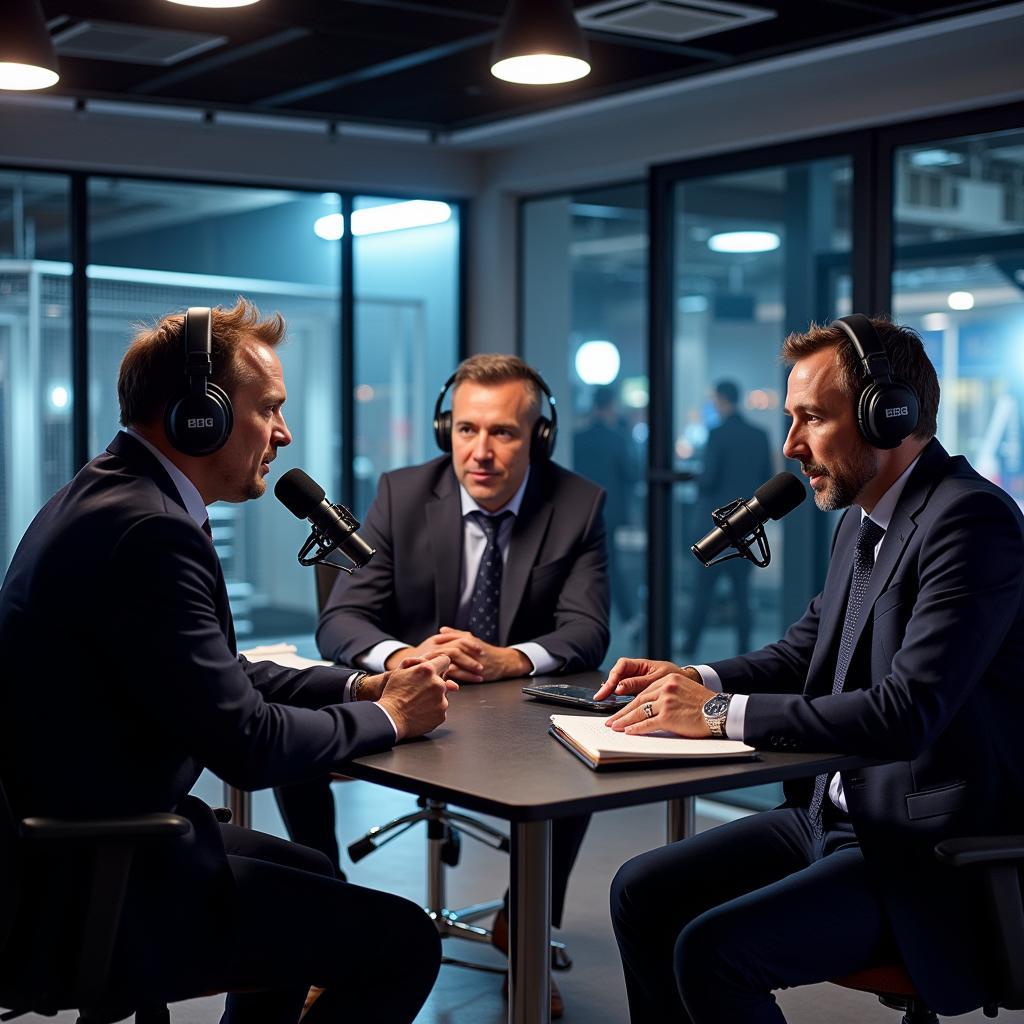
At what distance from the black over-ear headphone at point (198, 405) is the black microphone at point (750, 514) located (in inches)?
35.9

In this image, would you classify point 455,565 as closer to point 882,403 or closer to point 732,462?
point 882,403

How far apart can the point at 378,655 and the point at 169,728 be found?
1118 millimetres

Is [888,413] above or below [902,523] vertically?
above

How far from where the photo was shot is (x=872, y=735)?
2.16 meters

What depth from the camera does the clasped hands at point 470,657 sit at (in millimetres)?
2910

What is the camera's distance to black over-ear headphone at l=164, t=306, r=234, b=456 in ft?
6.95

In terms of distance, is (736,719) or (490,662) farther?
(490,662)

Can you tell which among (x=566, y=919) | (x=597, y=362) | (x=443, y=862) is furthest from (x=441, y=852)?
(x=597, y=362)

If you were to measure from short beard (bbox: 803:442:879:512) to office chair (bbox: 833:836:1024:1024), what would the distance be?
67 centimetres

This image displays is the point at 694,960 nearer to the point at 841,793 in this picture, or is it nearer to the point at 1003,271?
the point at 841,793

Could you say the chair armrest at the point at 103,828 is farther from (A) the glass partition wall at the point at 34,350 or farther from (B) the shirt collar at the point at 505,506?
(A) the glass partition wall at the point at 34,350

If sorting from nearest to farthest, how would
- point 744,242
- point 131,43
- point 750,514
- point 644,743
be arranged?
point 644,743
point 750,514
point 131,43
point 744,242

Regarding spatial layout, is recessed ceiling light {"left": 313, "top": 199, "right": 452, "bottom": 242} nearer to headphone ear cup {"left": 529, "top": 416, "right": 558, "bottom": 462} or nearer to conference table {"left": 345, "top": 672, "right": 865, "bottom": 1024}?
headphone ear cup {"left": 529, "top": 416, "right": 558, "bottom": 462}

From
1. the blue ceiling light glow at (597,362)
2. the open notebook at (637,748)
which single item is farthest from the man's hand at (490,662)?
the blue ceiling light glow at (597,362)
